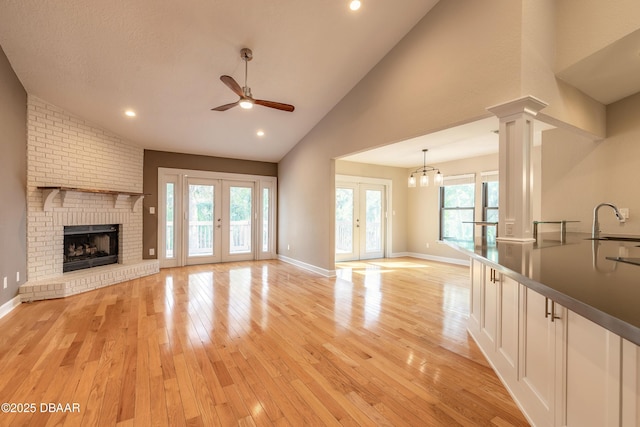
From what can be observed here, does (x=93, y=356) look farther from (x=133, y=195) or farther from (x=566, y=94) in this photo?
(x=566, y=94)

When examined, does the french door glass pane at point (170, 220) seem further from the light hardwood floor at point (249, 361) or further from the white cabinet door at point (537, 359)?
the white cabinet door at point (537, 359)

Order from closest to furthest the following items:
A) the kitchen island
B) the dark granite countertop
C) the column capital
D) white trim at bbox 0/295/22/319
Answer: the dark granite countertop
the kitchen island
the column capital
white trim at bbox 0/295/22/319

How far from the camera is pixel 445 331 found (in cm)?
274

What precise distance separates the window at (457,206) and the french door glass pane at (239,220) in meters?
4.74

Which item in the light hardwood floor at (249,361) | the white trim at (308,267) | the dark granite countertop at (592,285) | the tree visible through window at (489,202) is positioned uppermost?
the tree visible through window at (489,202)

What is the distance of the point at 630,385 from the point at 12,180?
545 centimetres

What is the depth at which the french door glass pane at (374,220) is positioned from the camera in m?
7.19

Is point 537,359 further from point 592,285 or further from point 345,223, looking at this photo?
point 345,223

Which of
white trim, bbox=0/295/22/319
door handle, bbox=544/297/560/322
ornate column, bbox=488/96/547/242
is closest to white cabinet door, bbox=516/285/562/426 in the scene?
door handle, bbox=544/297/560/322

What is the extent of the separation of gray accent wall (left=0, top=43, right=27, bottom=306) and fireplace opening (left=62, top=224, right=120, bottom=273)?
742 mm

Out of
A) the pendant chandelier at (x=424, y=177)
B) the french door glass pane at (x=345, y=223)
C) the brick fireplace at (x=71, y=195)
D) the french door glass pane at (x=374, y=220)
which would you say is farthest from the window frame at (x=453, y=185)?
the brick fireplace at (x=71, y=195)

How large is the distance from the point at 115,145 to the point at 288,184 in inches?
136

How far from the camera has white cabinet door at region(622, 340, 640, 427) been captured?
86cm

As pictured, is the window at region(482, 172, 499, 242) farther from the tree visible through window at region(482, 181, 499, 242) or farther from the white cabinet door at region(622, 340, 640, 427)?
the white cabinet door at region(622, 340, 640, 427)
